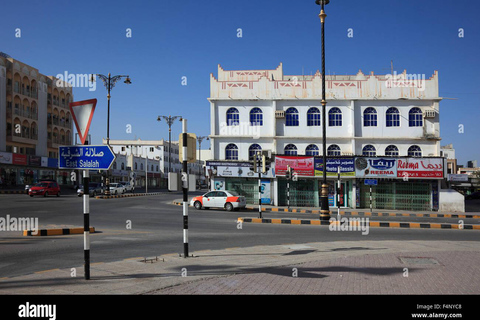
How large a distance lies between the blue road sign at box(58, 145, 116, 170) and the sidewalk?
196cm

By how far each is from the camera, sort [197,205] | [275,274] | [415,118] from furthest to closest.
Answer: [415,118] → [197,205] → [275,274]

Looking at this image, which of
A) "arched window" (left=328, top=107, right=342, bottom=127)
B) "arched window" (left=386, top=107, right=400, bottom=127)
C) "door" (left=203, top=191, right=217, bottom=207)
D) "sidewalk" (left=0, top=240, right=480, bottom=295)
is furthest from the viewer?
"arched window" (left=328, top=107, right=342, bottom=127)

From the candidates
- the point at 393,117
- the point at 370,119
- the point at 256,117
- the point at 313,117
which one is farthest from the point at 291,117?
the point at 393,117

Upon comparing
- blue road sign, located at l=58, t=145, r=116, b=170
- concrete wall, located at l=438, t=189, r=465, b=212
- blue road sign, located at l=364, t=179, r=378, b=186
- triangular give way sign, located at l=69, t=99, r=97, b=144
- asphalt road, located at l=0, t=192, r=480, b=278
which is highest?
triangular give way sign, located at l=69, t=99, r=97, b=144

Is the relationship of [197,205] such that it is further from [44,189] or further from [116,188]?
[116,188]

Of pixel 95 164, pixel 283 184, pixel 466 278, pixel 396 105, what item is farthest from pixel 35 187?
pixel 466 278

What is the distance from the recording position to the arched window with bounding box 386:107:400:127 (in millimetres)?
34000

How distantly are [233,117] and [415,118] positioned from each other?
1514 centimetres

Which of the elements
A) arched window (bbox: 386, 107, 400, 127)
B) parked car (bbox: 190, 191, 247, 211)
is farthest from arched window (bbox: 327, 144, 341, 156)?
parked car (bbox: 190, 191, 247, 211)

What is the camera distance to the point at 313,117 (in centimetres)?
3466

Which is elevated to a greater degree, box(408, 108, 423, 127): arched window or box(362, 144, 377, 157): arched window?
box(408, 108, 423, 127): arched window

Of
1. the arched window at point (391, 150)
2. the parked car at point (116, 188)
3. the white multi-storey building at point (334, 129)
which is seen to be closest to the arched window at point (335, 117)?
the white multi-storey building at point (334, 129)

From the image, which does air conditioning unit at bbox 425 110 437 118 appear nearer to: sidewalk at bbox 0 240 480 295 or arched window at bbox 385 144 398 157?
arched window at bbox 385 144 398 157

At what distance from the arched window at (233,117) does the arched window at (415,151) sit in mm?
14474
